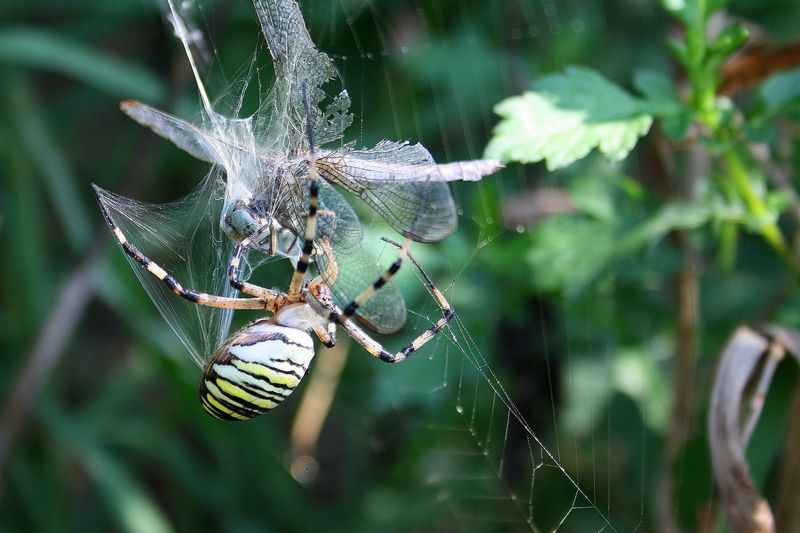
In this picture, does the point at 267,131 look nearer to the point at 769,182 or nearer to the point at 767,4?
the point at 769,182

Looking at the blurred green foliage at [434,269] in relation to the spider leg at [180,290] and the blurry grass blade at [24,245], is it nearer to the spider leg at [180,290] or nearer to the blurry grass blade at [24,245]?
the blurry grass blade at [24,245]

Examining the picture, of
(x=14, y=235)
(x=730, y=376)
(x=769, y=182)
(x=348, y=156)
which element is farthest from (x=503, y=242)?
(x=14, y=235)

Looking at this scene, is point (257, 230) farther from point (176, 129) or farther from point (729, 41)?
point (729, 41)

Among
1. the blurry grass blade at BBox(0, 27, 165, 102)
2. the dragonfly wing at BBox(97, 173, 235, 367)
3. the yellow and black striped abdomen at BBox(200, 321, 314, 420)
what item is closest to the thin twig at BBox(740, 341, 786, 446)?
the yellow and black striped abdomen at BBox(200, 321, 314, 420)

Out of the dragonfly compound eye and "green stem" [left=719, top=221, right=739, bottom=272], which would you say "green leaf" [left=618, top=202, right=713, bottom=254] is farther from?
the dragonfly compound eye

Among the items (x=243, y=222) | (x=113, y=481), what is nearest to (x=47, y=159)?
(x=113, y=481)
